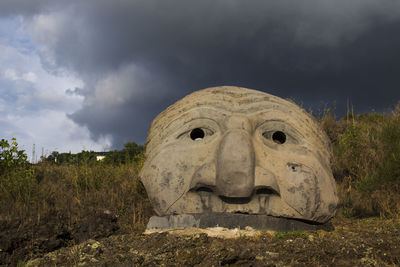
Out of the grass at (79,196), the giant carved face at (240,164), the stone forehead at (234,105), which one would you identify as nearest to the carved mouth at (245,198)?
the giant carved face at (240,164)

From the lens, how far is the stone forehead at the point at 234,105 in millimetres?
4089

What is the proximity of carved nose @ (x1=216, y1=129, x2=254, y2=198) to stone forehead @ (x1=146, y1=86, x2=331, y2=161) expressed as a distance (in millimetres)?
585

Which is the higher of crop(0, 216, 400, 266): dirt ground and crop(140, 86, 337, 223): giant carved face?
crop(140, 86, 337, 223): giant carved face

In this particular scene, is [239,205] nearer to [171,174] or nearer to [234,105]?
[171,174]

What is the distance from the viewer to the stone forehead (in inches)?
161

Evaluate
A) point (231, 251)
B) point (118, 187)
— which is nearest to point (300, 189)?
point (231, 251)

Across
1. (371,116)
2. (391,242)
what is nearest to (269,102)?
(391,242)

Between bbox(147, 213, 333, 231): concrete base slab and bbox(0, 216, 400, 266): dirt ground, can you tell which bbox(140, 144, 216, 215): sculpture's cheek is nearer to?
bbox(147, 213, 333, 231): concrete base slab

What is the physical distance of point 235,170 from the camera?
3.51 meters

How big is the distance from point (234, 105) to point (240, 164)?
32.4 inches

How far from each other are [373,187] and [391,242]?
10.6ft

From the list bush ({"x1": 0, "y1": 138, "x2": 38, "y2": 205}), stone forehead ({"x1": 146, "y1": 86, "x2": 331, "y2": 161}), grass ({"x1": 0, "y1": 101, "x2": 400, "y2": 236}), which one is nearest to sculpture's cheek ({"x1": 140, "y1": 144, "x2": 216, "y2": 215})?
stone forehead ({"x1": 146, "y1": 86, "x2": 331, "y2": 161})

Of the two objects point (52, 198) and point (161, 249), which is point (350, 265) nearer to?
point (161, 249)

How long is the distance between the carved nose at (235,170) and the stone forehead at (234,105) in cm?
59
